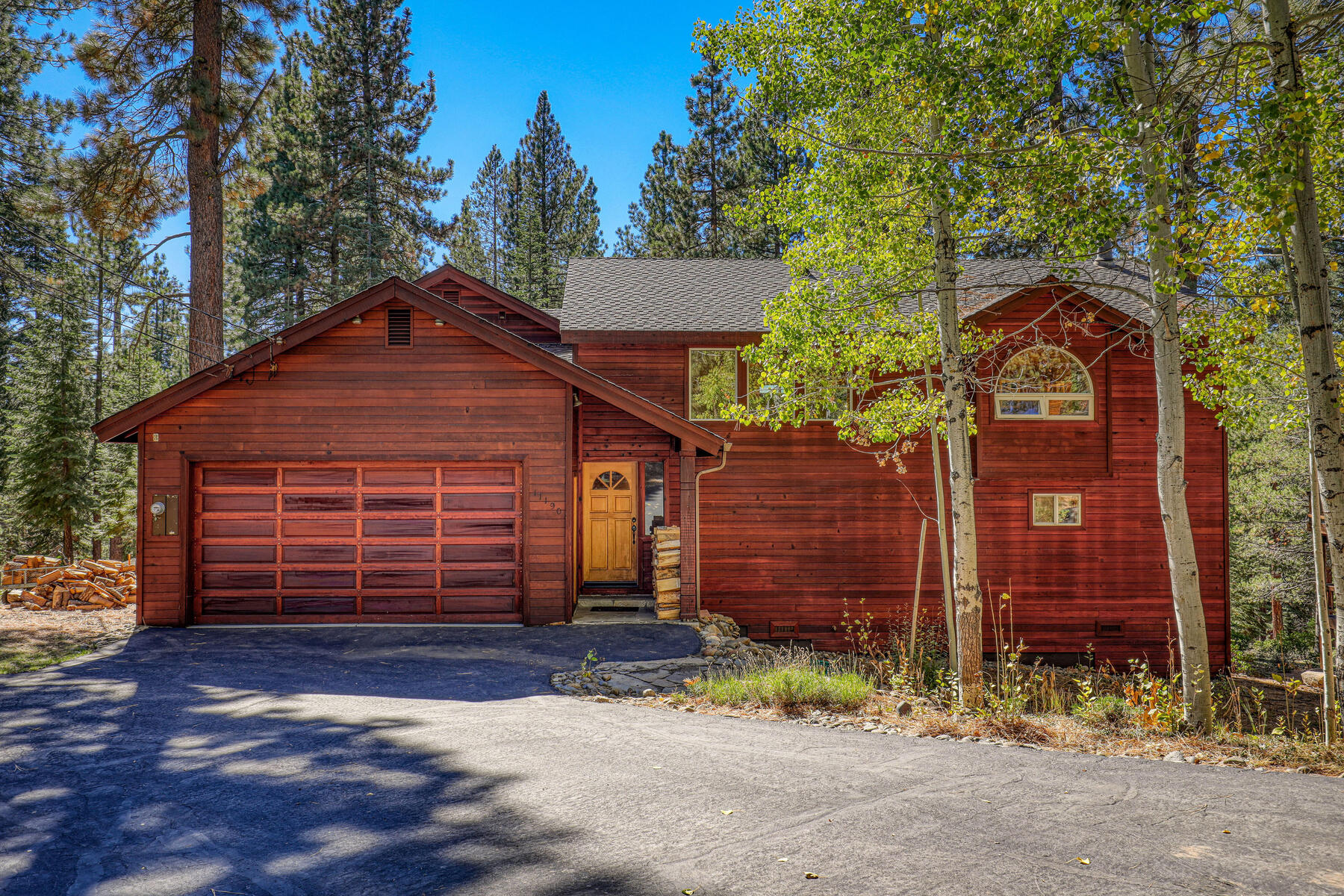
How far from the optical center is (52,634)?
9.53m

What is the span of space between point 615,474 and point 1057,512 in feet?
24.5

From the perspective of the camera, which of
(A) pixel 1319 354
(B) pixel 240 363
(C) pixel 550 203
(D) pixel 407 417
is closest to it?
(A) pixel 1319 354

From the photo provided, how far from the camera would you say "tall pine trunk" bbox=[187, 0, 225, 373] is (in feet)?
46.2

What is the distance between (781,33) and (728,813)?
23.9 feet

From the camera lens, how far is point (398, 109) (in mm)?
22172

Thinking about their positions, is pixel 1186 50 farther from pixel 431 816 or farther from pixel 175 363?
pixel 175 363

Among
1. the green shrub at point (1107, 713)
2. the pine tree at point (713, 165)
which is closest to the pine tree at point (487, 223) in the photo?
the pine tree at point (713, 165)

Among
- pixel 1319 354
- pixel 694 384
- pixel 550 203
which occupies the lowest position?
pixel 1319 354

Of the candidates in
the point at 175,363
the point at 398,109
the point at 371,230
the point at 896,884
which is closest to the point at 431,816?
the point at 896,884

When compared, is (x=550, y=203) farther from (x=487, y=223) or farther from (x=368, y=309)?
(x=368, y=309)

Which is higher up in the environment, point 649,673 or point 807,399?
point 807,399

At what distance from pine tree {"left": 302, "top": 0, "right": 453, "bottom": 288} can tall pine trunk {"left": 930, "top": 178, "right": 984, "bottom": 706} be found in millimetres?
18209

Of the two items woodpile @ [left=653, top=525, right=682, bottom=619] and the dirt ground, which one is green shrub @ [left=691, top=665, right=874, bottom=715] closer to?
woodpile @ [left=653, top=525, right=682, bottom=619]

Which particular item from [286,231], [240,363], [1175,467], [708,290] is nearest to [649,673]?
[1175,467]
